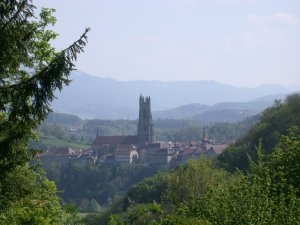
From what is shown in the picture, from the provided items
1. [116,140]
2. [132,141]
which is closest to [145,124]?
[132,141]

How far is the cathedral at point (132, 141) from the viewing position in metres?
150

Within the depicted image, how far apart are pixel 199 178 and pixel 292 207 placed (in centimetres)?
2004

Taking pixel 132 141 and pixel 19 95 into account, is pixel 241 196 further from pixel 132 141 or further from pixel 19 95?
pixel 132 141

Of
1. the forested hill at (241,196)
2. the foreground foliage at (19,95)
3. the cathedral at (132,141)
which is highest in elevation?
the foreground foliage at (19,95)

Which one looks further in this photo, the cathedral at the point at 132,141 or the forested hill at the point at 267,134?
the cathedral at the point at 132,141

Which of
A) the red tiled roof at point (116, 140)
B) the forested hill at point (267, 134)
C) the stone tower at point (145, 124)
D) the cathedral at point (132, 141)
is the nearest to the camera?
the forested hill at point (267, 134)

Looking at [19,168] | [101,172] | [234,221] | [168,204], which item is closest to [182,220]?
[234,221]

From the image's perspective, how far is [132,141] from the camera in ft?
535

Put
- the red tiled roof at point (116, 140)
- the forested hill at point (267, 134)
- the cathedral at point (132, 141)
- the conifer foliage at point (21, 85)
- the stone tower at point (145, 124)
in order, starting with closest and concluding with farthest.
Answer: the conifer foliage at point (21, 85) → the forested hill at point (267, 134) → the stone tower at point (145, 124) → the cathedral at point (132, 141) → the red tiled roof at point (116, 140)

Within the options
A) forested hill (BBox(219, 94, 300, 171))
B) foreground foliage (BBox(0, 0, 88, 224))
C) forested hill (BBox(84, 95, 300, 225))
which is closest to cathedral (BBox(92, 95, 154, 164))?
forested hill (BBox(219, 94, 300, 171))

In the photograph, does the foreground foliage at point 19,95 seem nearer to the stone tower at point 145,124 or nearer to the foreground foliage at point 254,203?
the foreground foliage at point 254,203

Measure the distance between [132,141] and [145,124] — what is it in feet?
42.2

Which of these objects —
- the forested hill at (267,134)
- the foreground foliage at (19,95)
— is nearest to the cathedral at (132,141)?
the forested hill at (267,134)

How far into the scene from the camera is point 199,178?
107 ft
